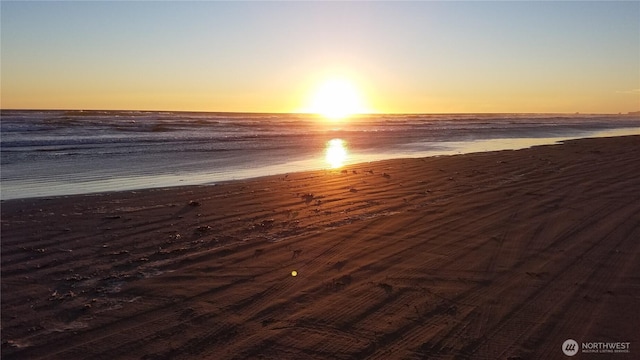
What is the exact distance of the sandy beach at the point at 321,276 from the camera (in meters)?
4.10

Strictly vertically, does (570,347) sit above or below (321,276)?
below

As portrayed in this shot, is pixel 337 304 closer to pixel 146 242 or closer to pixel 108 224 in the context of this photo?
pixel 146 242

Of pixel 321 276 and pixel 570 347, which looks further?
pixel 321 276

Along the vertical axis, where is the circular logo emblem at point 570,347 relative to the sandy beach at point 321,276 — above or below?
below

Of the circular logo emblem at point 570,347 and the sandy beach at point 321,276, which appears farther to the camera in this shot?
the sandy beach at point 321,276

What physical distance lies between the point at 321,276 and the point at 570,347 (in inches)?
102

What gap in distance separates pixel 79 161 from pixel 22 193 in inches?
287

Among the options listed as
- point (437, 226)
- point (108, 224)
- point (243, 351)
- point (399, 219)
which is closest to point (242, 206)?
point (108, 224)

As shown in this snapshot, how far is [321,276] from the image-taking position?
18.0 feet

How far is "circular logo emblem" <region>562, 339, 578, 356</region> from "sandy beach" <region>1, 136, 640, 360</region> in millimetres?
93

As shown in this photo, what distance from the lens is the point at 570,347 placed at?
13.1 feet

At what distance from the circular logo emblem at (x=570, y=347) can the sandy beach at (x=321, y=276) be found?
0.30 ft

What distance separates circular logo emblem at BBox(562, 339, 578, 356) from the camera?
3.94 meters

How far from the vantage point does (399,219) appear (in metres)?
7.91
